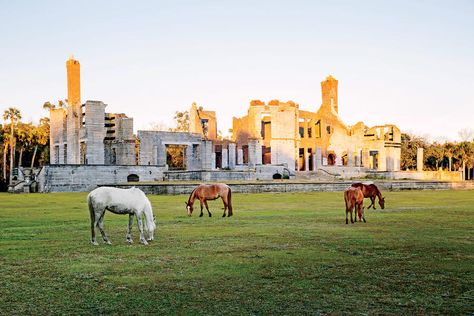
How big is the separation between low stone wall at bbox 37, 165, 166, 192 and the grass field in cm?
2600

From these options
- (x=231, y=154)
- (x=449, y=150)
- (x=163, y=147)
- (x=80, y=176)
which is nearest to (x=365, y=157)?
(x=449, y=150)

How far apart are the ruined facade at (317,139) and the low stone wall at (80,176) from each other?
25038 millimetres

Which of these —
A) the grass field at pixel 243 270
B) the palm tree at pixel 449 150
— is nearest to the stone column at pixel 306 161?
the palm tree at pixel 449 150

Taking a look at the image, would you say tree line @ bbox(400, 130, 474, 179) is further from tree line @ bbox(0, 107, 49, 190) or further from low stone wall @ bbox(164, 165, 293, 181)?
tree line @ bbox(0, 107, 49, 190)

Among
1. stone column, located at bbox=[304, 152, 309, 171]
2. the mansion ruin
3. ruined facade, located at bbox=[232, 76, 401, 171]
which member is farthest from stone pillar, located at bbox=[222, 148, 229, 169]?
stone column, located at bbox=[304, 152, 309, 171]

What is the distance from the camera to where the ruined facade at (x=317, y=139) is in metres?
64.1

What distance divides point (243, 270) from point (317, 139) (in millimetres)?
62634

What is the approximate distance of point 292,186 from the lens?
113 ft

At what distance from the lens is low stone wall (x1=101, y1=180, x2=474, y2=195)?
1224 inches

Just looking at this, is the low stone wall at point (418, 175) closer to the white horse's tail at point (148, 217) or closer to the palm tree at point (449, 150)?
the palm tree at point (449, 150)

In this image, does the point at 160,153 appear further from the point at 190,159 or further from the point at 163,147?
the point at 190,159

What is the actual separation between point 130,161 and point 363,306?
44.0 metres

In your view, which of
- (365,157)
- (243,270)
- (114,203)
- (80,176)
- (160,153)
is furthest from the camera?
(365,157)

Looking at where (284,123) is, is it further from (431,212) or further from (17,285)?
(17,285)
